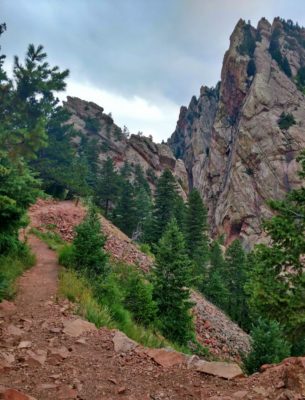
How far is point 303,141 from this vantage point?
6962cm

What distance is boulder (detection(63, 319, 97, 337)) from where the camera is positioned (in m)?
7.89

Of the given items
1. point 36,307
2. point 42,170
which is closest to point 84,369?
point 36,307

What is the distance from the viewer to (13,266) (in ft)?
39.4

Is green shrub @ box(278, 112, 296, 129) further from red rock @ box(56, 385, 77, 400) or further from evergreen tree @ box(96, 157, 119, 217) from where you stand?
red rock @ box(56, 385, 77, 400)

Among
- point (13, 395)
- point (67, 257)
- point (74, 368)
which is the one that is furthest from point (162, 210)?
point (13, 395)

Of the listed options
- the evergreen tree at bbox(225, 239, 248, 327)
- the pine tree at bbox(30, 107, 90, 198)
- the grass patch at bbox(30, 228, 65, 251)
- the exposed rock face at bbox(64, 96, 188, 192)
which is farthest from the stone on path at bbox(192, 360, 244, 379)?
the exposed rock face at bbox(64, 96, 188, 192)

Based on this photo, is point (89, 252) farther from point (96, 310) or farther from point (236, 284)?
point (236, 284)

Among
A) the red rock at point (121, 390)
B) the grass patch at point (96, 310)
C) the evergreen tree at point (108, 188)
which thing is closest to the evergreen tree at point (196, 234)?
the evergreen tree at point (108, 188)

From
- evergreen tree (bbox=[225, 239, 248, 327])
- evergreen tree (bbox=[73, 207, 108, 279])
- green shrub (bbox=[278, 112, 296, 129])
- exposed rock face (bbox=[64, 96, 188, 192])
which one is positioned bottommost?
evergreen tree (bbox=[225, 239, 248, 327])

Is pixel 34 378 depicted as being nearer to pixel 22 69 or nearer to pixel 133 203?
pixel 22 69

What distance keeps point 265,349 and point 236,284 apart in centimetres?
2485

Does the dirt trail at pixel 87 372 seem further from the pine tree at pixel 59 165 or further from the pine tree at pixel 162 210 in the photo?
the pine tree at pixel 162 210

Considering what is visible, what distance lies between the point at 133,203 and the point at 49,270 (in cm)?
3091

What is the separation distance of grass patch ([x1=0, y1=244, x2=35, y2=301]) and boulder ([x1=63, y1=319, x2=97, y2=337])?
79.0 inches
